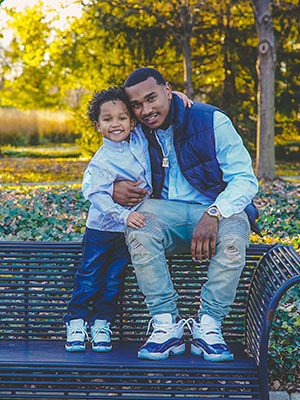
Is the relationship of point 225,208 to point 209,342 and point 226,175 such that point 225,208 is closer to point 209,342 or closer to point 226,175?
point 226,175

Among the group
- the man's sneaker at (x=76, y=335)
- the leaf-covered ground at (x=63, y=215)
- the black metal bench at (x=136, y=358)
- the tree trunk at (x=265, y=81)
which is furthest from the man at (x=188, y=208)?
the tree trunk at (x=265, y=81)

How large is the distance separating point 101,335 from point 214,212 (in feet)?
2.81

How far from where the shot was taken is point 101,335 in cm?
274

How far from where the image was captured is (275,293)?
239 cm

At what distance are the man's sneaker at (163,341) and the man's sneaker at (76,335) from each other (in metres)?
0.33

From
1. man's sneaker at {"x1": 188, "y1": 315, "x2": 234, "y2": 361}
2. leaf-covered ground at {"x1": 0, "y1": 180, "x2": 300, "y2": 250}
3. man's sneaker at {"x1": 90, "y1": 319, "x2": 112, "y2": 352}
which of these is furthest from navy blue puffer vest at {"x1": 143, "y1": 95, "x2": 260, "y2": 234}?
leaf-covered ground at {"x1": 0, "y1": 180, "x2": 300, "y2": 250}

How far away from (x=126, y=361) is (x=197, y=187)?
3.36 ft

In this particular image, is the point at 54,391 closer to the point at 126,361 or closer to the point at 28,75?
the point at 126,361

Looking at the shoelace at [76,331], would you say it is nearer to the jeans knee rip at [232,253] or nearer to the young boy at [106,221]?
the young boy at [106,221]

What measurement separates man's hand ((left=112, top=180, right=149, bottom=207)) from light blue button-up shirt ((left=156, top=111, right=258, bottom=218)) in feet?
0.71

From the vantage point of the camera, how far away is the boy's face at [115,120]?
115 inches

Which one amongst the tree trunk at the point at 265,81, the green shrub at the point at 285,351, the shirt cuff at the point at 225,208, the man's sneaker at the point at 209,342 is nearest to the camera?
the man's sneaker at the point at 209,342

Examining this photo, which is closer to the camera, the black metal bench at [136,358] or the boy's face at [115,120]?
the black metal bench at [136,358]

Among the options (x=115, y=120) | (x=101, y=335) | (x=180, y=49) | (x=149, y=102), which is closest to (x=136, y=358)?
(x=101, y=335)
